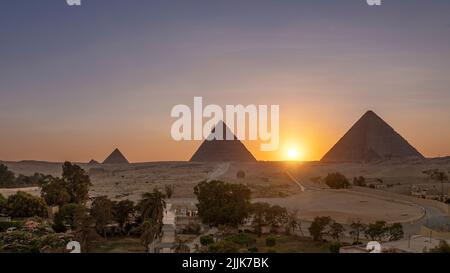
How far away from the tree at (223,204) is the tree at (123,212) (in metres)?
2.92

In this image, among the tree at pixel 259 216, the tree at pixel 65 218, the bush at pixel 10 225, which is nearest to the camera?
the bush at pixel 10 225

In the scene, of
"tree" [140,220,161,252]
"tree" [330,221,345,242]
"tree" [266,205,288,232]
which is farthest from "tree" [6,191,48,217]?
"tree" [330,221,345,242]

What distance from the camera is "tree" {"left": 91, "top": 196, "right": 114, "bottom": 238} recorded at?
1780 centimetres

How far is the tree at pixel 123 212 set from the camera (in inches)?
747

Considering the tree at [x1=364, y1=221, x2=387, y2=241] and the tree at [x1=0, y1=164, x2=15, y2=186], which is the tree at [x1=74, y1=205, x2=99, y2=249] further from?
the tree at [x1=0, y1=164, x2=15, y2=186]

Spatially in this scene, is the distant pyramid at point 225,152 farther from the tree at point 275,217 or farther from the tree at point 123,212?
the tree at point 123,212

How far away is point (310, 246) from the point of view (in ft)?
53.2

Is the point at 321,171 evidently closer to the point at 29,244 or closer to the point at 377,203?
the point at 377,203

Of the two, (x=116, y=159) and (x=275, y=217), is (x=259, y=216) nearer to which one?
(x=275, y=217)

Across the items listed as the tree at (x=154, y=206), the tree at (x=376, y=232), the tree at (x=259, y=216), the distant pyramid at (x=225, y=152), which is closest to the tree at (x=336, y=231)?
the tree at (x=376, y=232)

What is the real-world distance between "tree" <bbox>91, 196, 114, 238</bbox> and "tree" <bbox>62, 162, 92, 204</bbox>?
5567mm

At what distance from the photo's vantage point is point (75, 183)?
2455 cm
